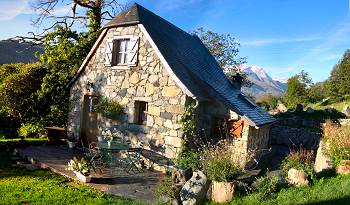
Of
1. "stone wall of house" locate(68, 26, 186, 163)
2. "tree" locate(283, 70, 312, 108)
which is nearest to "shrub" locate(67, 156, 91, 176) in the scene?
"stone wall of house" locate(68, 26, 186, 163)

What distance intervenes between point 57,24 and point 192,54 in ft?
26.5

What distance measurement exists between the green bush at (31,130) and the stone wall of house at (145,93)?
430cm

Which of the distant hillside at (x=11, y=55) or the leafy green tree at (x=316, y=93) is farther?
the leafy green tree at (x=316, y=93)

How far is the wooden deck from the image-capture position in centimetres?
915

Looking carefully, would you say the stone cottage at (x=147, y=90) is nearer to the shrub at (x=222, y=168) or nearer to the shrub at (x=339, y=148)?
the shrub at (x=339, y=148)

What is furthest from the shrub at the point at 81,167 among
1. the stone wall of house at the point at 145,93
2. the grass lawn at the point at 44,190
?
the stone wall of house at the point at 145,93

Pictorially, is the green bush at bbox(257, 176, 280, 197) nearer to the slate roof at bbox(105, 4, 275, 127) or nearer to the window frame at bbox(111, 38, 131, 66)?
the slate roof at bbox(105, 4, 275, 127)

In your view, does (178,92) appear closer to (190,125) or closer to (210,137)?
(190,125)

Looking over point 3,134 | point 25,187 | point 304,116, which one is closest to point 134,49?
point 25,187

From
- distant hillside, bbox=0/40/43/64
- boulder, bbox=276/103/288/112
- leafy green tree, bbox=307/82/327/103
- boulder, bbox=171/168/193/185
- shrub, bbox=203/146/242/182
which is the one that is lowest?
boulder, bbox=171/168/193/185

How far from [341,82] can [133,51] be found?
124ft

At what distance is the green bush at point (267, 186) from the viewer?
7.73 metres

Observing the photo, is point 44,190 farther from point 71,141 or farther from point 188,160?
point 71,141

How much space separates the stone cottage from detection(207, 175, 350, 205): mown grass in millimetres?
4762
